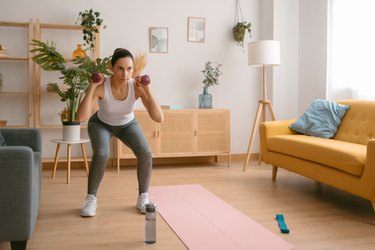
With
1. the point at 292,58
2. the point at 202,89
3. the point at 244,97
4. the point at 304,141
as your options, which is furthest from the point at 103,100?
the point at 292,58

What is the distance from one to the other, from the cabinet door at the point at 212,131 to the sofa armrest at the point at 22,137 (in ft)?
7.16

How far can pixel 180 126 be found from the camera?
15.8 feet

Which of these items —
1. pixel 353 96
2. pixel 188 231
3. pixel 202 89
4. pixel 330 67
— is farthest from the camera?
pixel 202 89

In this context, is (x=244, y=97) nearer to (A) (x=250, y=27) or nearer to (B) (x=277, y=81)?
(B) (x=277, y=81)

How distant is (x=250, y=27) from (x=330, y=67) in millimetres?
1126

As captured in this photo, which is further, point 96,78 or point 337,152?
point 337,152

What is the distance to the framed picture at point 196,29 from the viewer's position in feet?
17.0

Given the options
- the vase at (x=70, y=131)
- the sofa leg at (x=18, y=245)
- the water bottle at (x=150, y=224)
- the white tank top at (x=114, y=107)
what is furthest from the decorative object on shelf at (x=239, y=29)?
the sofa leg at (x=18, y=245)

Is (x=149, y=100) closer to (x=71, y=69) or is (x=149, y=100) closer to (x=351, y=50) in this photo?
(x=71, y=69)

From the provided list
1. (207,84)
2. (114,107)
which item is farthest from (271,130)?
(114,107)

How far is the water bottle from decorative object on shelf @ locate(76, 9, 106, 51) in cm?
270

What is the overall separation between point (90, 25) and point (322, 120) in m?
2.56

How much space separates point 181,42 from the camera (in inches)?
203

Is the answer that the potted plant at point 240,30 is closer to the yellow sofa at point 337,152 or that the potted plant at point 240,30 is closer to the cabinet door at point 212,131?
the cabinet door at point 212,131
